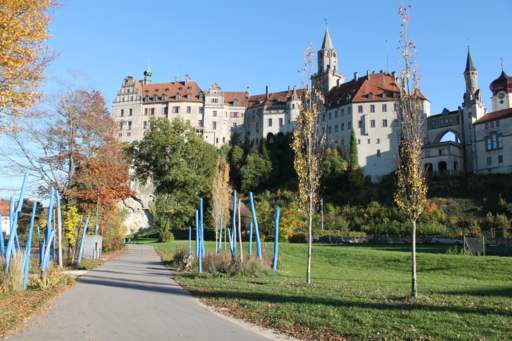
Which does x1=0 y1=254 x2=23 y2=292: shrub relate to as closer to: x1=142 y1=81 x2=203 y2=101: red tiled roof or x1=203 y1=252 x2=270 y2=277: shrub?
x1=203 y1=252 x2=270 y2=277: shrub

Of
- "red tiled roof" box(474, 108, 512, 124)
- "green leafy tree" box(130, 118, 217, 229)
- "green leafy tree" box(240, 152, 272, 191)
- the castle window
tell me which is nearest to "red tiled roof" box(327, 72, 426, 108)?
"red tiled roof" box(474, 108, 512, 124)

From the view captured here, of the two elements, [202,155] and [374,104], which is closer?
[202,155]

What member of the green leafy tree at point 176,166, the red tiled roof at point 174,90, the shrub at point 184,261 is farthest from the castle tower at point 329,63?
the shrub at point 184,261

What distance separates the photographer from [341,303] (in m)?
11.5

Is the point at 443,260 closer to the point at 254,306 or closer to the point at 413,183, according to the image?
the point at 413,183

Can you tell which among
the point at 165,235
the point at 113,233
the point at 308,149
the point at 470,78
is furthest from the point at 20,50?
the point at 470,78

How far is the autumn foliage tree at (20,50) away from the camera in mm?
11445

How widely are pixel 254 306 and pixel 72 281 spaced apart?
8.54 meters

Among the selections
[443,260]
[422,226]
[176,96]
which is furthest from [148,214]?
Result: [443,260]

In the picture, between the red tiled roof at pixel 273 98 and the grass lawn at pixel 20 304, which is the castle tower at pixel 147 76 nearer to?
the red tiled roof at pixel 273 98

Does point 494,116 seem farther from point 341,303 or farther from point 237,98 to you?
point 341,303

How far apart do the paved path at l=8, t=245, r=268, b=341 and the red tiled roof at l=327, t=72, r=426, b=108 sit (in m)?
78.0

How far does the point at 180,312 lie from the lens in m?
10.8

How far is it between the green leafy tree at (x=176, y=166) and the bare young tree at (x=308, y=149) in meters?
42.0
